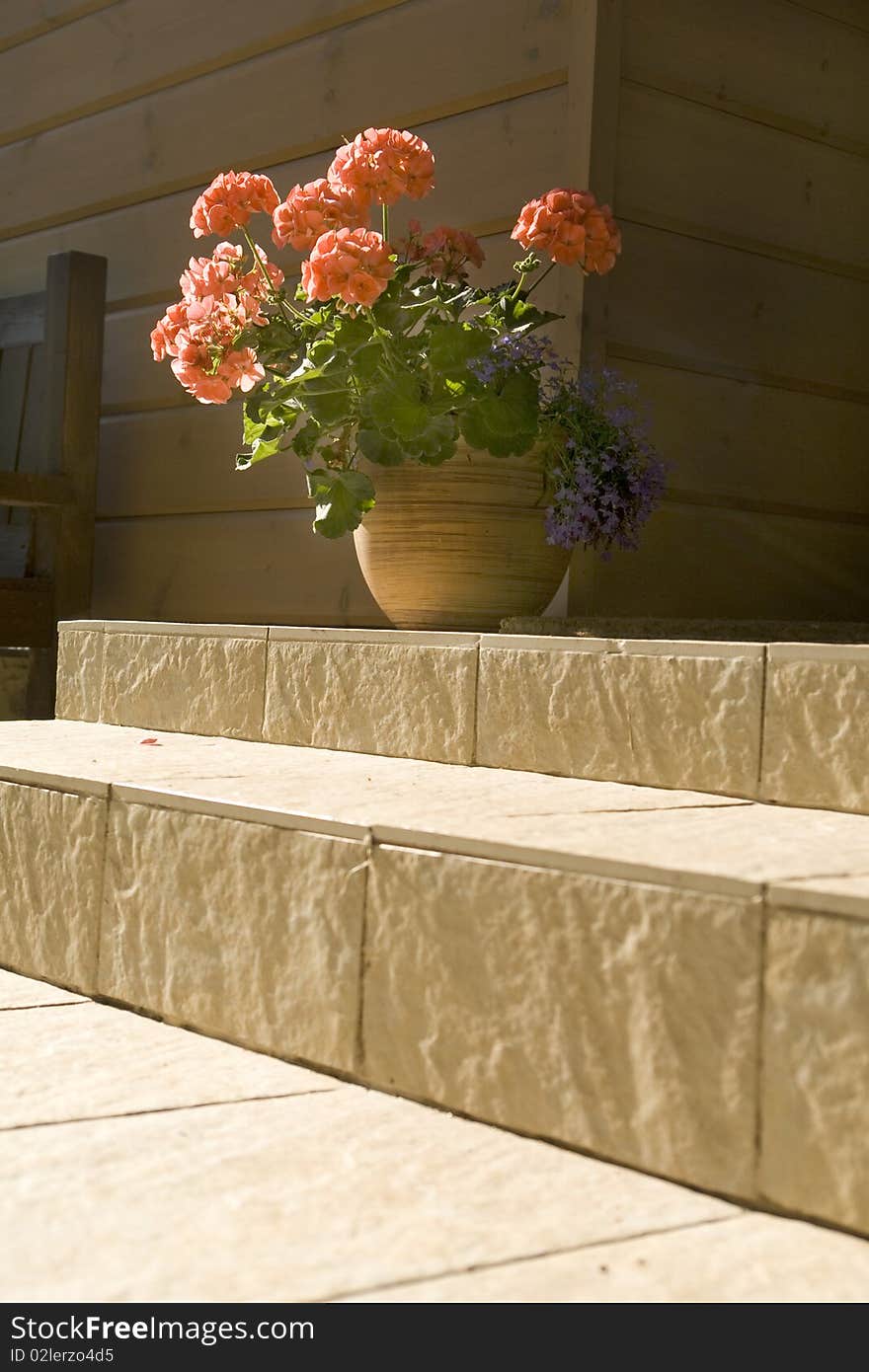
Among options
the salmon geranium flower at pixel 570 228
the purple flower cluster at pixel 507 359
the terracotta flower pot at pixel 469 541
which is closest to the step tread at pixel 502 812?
the terracotta flower pot at pixel 469 541

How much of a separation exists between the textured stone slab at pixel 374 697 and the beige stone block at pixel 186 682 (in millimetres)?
60

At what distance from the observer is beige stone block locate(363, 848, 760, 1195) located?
1170 mm

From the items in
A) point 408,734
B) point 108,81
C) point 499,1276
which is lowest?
point 499,1276

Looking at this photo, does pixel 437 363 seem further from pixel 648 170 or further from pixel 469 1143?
pixel 469 1143

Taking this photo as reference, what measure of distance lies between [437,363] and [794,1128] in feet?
5.52

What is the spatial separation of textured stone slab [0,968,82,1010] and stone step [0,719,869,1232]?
2 cm

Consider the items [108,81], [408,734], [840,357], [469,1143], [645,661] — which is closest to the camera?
[469,1143]

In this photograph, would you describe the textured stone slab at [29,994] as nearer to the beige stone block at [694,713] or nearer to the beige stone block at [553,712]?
the beige stone block at [553,712]

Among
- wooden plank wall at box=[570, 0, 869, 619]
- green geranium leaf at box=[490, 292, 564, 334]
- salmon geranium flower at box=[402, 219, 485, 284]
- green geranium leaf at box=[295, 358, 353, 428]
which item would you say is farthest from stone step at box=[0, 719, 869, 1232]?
wooden plank wall at box=[570, 0, 869, 619]

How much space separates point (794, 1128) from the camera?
1.12 metres

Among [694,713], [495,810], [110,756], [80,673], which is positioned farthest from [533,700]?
[80,673]

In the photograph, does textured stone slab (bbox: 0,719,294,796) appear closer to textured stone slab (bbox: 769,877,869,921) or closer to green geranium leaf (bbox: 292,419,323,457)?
green geranium leaf (bbox: 292,419,323,457)

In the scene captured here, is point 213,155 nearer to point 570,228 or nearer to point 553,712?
point 570,228
